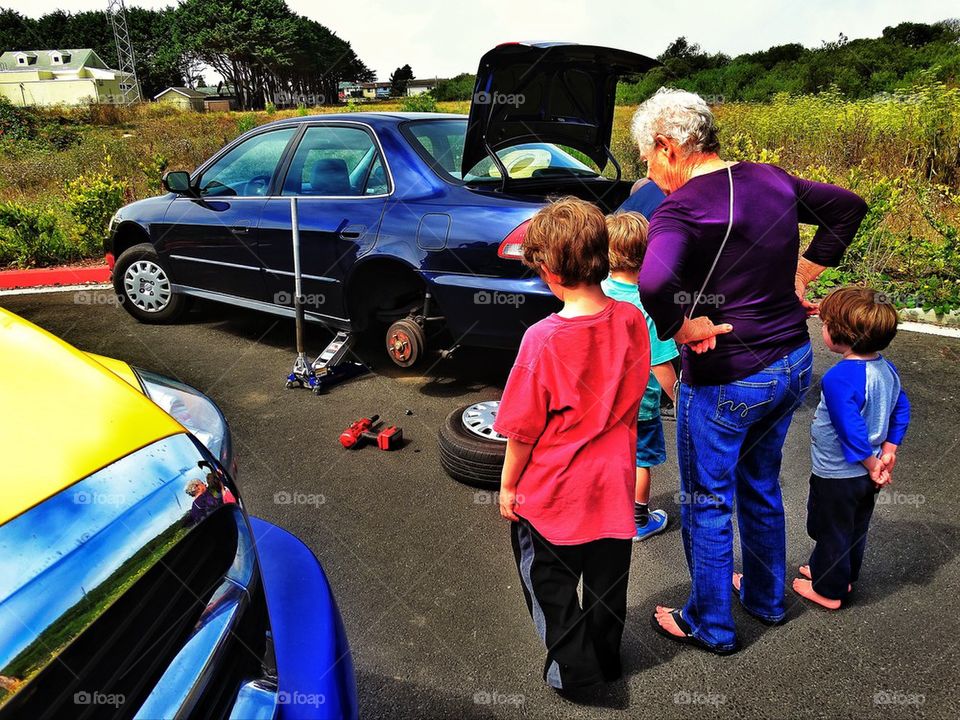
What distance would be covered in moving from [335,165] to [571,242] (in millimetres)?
3596

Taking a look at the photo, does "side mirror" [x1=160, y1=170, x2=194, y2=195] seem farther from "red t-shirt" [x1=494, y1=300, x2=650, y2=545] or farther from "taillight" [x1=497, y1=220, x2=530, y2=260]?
"red t-shirt" [x1=494, y1=300, x2=650, y2=545]

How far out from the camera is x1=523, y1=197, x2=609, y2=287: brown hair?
1922mm

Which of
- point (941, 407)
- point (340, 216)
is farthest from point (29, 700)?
point (941, 407)

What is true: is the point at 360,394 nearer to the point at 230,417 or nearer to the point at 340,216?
the point at 230,417

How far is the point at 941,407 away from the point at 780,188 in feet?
10.9

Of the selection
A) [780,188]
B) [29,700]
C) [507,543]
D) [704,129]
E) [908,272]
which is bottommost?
[507,543]

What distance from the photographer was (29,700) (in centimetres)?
102

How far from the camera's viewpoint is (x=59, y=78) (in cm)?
8206

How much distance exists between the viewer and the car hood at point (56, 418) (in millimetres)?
1293

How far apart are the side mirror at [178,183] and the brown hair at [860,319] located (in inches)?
202

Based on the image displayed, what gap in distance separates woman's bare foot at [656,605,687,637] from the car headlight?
5.56 feet

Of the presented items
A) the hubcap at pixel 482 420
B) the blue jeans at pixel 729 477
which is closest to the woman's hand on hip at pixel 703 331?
the blue jeans at pixel 729 477

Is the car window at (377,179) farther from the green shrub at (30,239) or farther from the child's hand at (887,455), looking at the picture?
the green shrub at (30,239)

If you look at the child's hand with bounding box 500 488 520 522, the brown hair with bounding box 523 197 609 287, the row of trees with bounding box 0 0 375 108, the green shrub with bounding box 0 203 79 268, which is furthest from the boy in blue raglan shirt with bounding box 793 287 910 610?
the row of trees with bounding box 0 0 375 108
